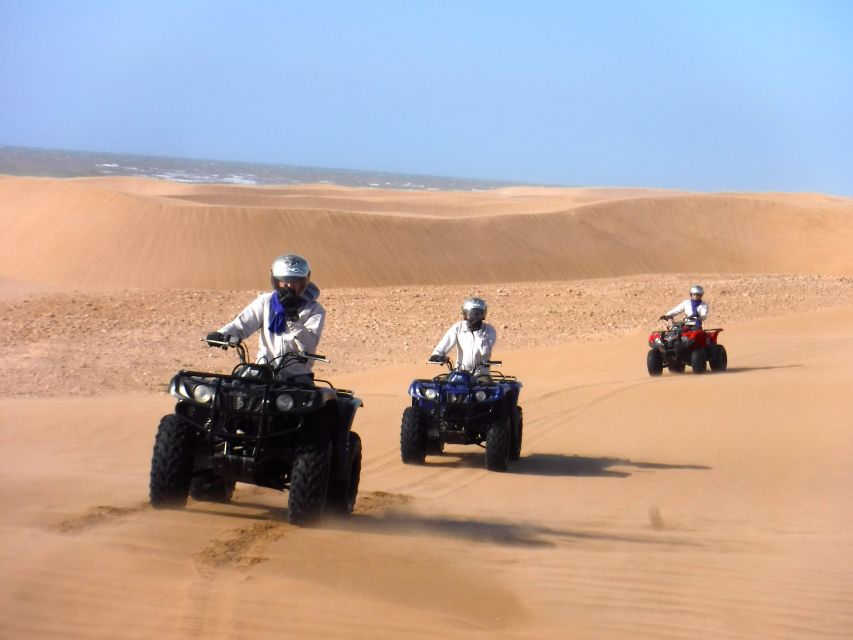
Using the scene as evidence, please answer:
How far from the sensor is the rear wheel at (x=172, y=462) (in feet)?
23.5

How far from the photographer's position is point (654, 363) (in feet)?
66.8

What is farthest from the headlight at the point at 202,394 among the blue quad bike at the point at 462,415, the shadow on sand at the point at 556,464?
the shadow on sand at the point at 556,464

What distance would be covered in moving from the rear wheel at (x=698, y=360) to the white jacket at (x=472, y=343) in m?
9.49

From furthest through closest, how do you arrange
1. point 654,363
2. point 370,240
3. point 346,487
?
point 370,240 < point 654,363 < point 346,487

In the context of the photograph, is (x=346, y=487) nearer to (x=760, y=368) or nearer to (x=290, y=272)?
(x=290, y=272)

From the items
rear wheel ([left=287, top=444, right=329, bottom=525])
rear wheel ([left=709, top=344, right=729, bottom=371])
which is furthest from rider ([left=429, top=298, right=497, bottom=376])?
rear wheel ([left=709, top=344, right=729, bottom=371])

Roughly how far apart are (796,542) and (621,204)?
178 ft

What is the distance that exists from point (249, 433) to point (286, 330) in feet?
2.46

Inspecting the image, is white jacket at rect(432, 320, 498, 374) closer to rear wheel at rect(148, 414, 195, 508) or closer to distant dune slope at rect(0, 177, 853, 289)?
rear wheel at rect(148, 414, 195, 508)

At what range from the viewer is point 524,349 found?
24.6m

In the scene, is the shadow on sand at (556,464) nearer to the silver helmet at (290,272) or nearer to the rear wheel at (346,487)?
the rear wheel at (346,487)

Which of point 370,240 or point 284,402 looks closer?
point 284,402

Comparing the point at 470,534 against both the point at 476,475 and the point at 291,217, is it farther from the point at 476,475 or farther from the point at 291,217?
the point at 291,217

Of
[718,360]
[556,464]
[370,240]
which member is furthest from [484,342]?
[370,240]
